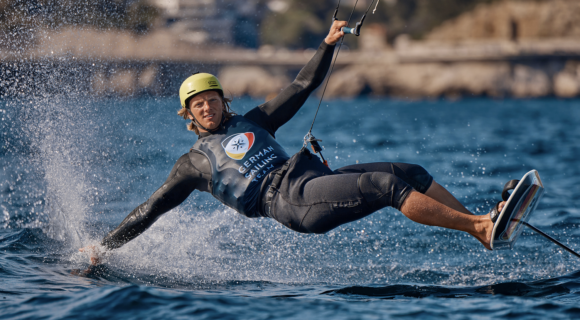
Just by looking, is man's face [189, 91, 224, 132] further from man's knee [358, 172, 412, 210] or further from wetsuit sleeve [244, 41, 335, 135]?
man's knee [358, 172, 412, 210]

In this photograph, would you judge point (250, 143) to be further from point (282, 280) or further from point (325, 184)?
point (282, 280)

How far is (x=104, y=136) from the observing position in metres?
11.5

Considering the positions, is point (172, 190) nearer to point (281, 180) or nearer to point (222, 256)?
point (281, 180)

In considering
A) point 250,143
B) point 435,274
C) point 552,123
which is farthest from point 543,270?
point 552,123

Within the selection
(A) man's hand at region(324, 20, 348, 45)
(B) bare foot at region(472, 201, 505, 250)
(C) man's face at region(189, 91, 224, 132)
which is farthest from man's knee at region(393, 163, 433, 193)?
(C) man's face at region(189, 91, 224, 132)

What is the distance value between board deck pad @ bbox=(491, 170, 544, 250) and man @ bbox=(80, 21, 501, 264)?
9cm

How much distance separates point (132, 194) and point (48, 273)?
167 inches

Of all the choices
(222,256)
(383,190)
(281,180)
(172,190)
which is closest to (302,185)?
(281,180)

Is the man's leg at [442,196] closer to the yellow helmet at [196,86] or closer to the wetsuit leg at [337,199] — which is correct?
the wetsuit leg at [337,199]

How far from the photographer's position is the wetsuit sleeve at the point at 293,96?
5.89m

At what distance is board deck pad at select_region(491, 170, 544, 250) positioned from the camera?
14.3 ft

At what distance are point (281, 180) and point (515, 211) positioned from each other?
1.94 m

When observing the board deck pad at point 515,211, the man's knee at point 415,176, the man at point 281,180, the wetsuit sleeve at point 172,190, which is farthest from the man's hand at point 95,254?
the board deck pad at point 515,211

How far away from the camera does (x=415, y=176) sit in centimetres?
534
